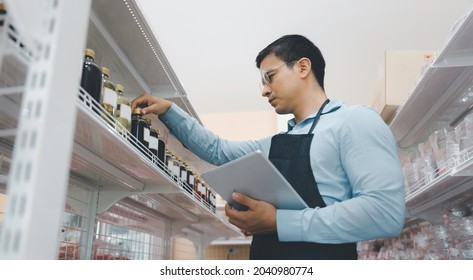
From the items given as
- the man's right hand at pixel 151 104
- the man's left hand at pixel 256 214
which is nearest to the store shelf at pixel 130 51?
the man's right hand at pixel 151 104

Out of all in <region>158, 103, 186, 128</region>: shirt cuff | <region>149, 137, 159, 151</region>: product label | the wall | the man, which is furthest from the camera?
the wall

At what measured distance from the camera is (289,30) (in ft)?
9.39

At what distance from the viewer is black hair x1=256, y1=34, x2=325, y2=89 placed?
4.55 ft

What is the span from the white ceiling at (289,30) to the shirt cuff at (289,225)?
181 cm

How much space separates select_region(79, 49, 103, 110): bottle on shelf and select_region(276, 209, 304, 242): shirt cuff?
22.2 inches

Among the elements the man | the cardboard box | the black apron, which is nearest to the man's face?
the man

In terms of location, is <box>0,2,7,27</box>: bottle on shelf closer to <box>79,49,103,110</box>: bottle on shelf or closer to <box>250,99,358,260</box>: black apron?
<box>79,49,103,110</box>: bottle on shelf

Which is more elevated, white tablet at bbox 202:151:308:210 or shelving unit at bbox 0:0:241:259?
shelving unit at bbox 0:0:241:259

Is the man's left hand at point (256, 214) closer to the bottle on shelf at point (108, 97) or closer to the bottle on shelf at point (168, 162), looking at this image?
the bottle on shelf at point (108, 97)

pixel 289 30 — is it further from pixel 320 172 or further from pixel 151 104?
pixel 320 172

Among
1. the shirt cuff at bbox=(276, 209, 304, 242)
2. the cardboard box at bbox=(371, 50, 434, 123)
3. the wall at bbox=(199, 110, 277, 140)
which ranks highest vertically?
the wall at bbox=(199, 110, 277, 140)

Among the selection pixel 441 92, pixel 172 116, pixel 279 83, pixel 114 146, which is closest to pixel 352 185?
pixel 279 83

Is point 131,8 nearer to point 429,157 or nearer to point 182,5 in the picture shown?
point 182,5
